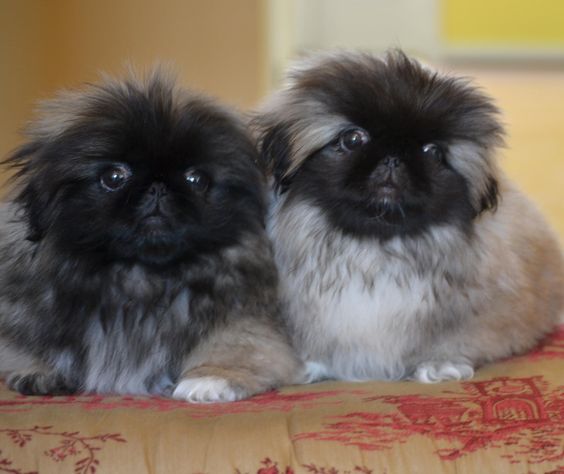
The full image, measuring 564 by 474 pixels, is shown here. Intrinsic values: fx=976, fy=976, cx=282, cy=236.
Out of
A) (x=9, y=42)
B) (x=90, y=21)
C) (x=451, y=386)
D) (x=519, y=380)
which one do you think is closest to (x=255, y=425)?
(x=451, y=386)

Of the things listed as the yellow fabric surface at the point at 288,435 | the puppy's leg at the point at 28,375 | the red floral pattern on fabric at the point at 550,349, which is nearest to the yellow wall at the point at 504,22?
the red floral pattern on fabric at the point at 550,349

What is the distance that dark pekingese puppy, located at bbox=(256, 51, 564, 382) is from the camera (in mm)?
1635

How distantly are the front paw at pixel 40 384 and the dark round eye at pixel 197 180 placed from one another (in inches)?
15.7

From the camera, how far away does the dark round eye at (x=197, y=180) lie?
1622 millimetres

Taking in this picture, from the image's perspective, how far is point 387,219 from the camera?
1681mm

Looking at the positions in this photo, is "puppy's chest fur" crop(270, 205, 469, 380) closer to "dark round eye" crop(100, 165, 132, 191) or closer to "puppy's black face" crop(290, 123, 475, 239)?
"puppy's black face" crop(290, 123, 475, 239)

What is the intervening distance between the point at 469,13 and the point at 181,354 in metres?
2.23

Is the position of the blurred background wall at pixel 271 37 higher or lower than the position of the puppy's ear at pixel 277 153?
lower

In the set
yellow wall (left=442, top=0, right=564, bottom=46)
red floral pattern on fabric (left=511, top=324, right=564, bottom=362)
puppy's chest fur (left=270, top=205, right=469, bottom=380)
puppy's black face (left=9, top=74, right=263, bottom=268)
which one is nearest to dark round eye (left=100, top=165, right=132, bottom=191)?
puppy's black face (left=9, top=74, right=263, bottom=268)

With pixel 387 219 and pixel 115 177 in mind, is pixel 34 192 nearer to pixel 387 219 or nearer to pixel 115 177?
pixel 115 177

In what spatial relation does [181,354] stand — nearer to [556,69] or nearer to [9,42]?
[9,42]

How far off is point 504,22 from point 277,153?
2040mm

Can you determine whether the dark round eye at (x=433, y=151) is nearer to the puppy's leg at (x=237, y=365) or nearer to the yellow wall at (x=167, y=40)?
the puppy's leg at (x=237, y=365)

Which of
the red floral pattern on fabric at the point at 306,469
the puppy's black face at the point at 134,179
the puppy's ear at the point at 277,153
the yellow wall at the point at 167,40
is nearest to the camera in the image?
the red floral pattern on fabric at the point at 306,469
